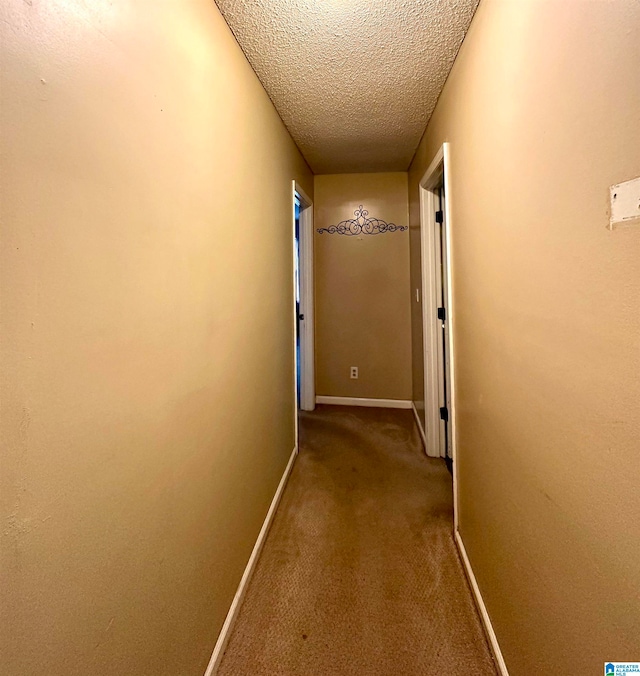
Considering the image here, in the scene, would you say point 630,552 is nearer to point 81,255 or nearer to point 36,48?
point 81,255

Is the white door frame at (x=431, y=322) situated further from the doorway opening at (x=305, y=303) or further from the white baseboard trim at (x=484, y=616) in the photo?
the doorway opening at (x=305, y=303)

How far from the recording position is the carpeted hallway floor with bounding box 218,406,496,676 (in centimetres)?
115

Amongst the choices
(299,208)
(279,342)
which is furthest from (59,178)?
(299,208)

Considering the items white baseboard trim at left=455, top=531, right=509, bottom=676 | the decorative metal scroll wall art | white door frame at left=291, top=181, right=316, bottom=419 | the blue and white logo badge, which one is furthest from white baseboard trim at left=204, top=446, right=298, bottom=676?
the decorative metal scroll wall art

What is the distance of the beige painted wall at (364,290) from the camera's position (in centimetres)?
336

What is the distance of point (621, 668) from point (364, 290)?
306 cm

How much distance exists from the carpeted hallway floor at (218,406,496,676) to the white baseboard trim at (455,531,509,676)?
1.4 inches

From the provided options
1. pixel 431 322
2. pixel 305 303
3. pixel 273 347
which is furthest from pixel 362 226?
pixel 273 347

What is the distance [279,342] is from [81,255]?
1.49m

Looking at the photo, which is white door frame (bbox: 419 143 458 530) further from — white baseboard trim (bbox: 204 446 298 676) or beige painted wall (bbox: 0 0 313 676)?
beige painted wall (bbox: 0 0 313 676)

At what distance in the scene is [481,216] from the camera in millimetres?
1259

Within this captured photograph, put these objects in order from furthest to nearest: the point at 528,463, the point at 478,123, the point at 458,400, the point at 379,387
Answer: the point at 379,387 < the point at 458,400 < the point at 478,123 < the point at 528,463

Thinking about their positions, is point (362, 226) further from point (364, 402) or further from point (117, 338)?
point (117, 338)

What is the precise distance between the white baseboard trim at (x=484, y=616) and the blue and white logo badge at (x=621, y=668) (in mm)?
582
